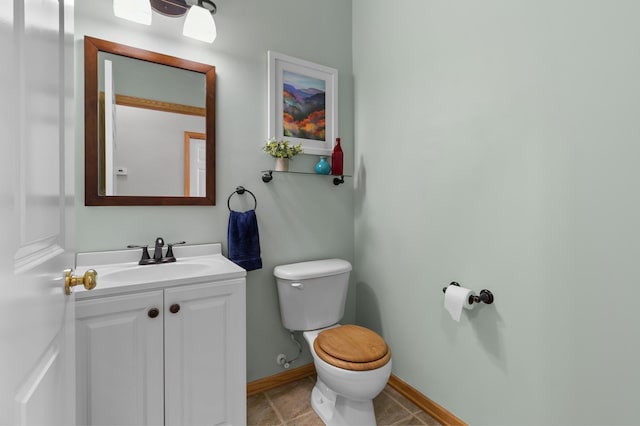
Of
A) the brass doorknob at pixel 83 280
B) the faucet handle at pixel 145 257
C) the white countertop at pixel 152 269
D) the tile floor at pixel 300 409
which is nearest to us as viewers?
the brass doorknob at pixel 83 280

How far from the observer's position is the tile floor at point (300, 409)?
1.61 meters

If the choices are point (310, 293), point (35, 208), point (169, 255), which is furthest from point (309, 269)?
point (35, 208)

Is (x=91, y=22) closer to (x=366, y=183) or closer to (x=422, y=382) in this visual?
(x=366, y=183)

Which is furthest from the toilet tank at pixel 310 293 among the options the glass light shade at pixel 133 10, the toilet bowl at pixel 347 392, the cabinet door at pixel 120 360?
the glass light shade at pixel 133 10

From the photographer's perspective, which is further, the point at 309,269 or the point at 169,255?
the point at 309,269

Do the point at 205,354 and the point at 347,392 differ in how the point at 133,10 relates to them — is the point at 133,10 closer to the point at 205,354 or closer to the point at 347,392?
the point at 205,354

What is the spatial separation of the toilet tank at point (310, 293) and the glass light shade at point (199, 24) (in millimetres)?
1328

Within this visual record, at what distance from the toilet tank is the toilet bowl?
0.45 ft

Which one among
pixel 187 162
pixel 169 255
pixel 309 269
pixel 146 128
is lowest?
pixel 309 269

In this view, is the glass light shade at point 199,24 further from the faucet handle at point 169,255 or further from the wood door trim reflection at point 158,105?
the faucet handle at point 169,255

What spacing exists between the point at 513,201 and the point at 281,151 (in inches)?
47.9

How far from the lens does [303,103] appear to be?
1991 millimetres

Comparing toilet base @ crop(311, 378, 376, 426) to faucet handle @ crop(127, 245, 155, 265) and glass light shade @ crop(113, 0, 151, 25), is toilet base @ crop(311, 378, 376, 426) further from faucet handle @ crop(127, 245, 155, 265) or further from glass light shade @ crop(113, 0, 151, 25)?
glass light shade @ crop(113, 0, 151, 25)

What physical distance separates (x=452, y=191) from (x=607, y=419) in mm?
1011
